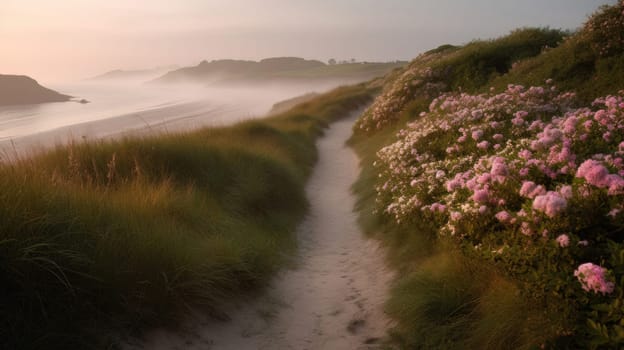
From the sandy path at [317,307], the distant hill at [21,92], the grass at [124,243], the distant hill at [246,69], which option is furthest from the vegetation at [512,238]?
the distant hill at [246,69]

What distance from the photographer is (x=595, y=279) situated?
309cm

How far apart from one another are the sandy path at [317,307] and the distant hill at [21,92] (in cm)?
3940

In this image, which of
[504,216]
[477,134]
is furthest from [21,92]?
[504,216]

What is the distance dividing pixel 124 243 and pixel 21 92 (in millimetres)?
44477

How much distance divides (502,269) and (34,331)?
4.27 meters

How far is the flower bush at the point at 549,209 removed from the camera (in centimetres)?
338

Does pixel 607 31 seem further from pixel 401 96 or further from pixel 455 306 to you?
pixel 455 306

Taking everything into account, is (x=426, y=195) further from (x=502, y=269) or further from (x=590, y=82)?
(x=590, y=82)

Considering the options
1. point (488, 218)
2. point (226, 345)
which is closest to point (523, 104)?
point (488, 218)

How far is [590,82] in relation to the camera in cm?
1151

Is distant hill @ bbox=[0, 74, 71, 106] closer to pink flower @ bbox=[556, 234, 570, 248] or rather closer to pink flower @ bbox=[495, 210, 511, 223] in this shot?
pink flower @ bbox=[495, 210, 511, 223]

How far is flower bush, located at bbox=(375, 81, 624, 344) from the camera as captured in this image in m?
3.38

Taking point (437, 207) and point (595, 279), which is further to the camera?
point (437, 207)

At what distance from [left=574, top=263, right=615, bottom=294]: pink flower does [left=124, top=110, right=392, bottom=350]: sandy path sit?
7.36 feet
